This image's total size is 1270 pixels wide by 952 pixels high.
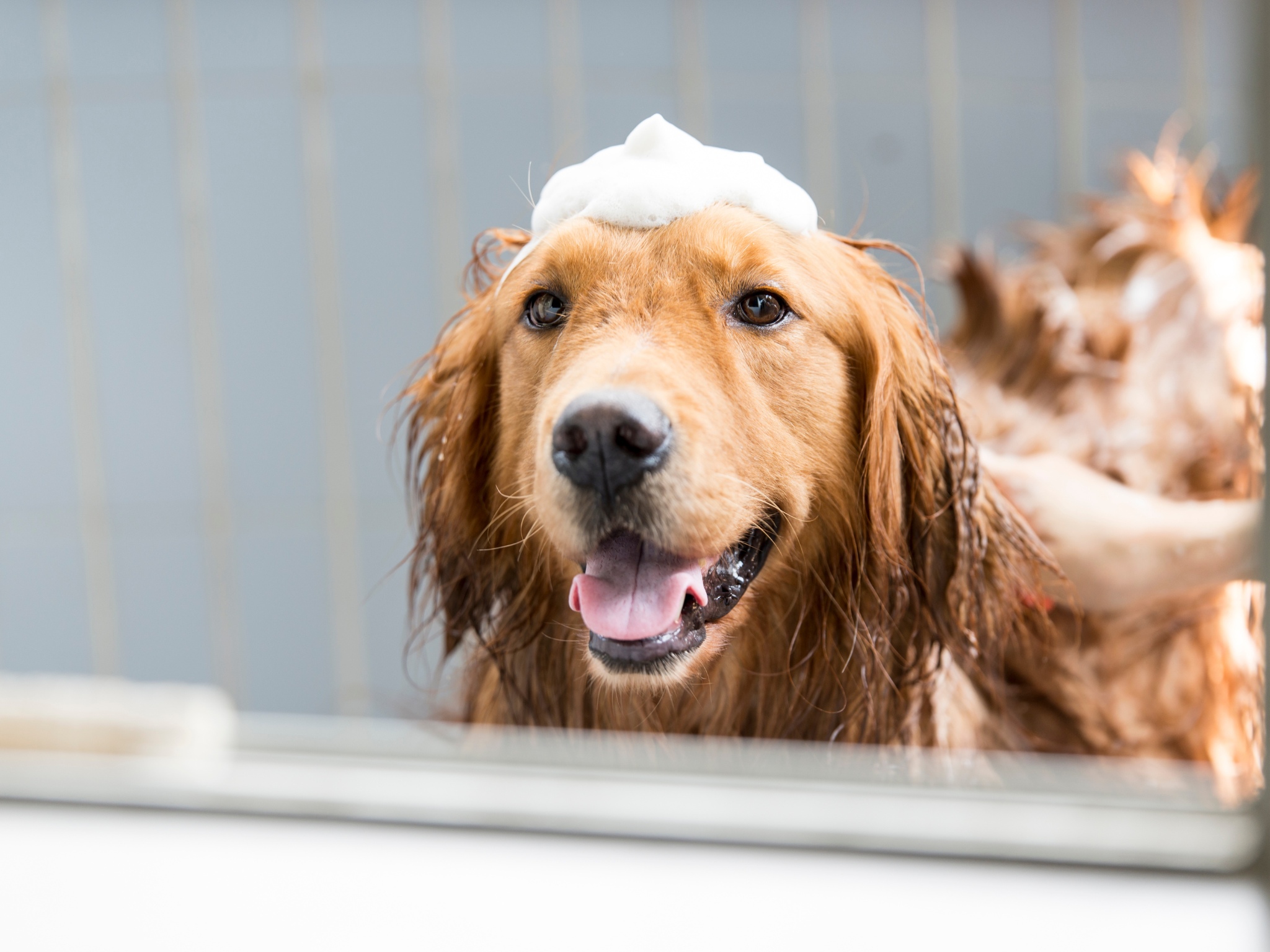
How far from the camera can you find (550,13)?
1.36 metres

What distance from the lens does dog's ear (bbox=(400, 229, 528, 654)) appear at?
3.06 feet

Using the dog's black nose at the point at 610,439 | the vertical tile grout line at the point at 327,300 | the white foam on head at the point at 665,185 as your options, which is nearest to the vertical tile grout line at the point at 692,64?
the white foam on head at the point at 665,185

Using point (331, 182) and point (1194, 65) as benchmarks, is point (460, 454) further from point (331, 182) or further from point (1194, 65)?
point (1194, 65)

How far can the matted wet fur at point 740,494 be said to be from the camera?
78 cm

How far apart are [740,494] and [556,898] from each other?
0.51m

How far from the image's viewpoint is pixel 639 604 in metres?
0.79

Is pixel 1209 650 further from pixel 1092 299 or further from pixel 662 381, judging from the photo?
pixel 662 381

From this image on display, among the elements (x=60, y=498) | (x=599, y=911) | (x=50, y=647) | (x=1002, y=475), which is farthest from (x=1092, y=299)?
(x=50, y=647)

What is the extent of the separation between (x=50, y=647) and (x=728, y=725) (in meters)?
2.28

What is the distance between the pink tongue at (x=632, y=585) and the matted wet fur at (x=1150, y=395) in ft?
1.69

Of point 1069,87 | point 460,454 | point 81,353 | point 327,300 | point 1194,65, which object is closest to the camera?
point 460,454

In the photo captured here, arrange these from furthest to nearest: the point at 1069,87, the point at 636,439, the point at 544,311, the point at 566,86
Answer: the point at 1069,87 < the point at 566,86 < the point at 544,311 < the point at 636,439

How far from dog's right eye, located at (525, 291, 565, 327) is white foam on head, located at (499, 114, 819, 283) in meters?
0.07

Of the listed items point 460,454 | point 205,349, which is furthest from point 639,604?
point 205,349
